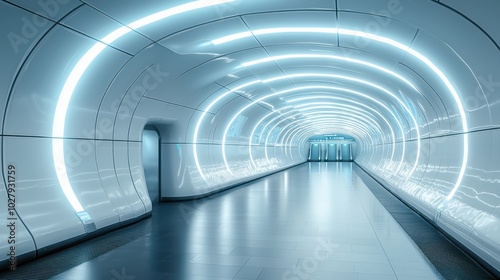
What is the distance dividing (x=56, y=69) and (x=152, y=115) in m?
4.03

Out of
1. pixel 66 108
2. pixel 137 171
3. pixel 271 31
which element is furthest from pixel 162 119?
pixel 271 31

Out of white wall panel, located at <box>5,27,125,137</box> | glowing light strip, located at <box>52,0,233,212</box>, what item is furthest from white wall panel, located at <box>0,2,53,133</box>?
glowing light strip, located at <box>52,0,233,212</box>

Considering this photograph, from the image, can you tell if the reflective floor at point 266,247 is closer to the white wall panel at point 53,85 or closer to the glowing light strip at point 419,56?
the glowing light strip at point 419,56

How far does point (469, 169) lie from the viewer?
25.7 ft

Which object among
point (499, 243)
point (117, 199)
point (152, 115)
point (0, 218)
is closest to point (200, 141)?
point (152, 115)

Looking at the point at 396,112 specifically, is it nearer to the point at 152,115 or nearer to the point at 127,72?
the point at 152,115

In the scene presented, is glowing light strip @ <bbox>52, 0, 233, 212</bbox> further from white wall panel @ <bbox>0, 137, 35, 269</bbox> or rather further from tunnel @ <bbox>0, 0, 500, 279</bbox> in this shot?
white wall panel @ <bbox>0, 137, 35, 269</bbox>

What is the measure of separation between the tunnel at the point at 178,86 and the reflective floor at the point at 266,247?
999 mm

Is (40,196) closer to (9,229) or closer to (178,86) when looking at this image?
(9,229)

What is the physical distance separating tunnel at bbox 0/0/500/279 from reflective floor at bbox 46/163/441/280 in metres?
1.00

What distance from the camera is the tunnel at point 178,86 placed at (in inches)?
233

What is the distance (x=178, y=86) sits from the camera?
10711mm

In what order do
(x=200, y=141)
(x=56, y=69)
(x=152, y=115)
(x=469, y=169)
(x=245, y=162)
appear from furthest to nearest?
(x=245, y=162)
(x=200, y=141)
(x=152, y=115)
(x=469, y=169)
(x=56, y=69)

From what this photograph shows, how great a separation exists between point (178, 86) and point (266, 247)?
17.8ft
